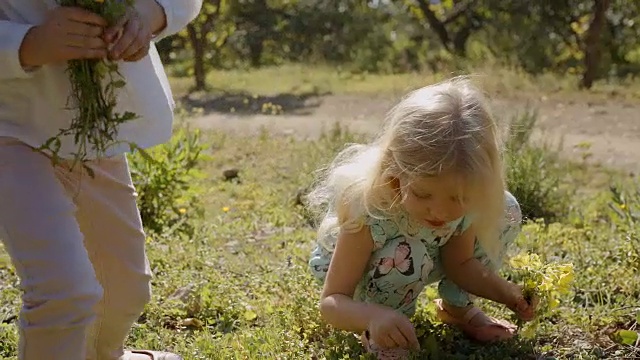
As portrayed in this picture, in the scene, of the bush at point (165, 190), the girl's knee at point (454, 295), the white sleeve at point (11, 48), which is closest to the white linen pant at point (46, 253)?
the white sleeve at point (11, 48)

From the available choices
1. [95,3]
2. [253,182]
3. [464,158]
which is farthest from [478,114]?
[253,182]

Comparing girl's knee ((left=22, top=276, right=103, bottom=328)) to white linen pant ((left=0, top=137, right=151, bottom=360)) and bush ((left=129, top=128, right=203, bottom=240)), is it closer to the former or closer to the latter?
white linen pant ((left=0, top=137, right=151, bottom=360))

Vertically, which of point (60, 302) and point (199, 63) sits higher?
point (60, 302)

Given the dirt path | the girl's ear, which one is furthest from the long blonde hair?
the dirt path

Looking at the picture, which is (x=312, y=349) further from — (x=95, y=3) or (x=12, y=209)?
(x=95, y=3)

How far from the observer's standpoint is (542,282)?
2520 millimetres

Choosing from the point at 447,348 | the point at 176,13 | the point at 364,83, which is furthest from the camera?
the point at 364,83

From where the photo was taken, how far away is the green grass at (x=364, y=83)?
30.5 ft

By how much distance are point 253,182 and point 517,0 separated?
26.0ft

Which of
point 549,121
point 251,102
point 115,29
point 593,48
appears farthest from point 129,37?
point 593,48

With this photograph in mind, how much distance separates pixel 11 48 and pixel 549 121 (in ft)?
21.1

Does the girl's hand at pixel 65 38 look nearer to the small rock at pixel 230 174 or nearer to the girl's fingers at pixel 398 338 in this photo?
the girl's fingers at pixel 398 338

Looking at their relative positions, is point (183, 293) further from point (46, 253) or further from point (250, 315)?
point (46, 253)

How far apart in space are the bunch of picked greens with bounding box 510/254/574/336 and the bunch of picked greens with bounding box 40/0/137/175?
1277 mm
